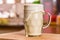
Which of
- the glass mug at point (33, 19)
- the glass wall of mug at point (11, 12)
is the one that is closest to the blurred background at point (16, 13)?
the glass wall of mug at point (11, 12)

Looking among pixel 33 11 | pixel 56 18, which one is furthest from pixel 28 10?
pixel 56 18

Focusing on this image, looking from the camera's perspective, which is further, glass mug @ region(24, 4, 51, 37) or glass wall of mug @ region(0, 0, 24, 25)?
glass wall of mug @ region(0, 0, 24, 25)

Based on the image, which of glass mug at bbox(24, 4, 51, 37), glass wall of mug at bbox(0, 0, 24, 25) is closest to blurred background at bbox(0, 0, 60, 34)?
glass wall of mug at bbox(0, 0, 24, 25)

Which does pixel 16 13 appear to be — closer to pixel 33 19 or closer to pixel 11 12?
pixel 11 12

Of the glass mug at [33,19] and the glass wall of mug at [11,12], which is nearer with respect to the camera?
the glass mug at [33,19]

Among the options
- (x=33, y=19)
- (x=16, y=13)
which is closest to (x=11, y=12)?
(x=16, y=13)

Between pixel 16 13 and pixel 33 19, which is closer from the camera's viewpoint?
pixel 33 19

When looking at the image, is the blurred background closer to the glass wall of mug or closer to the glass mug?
the glass wall of mug

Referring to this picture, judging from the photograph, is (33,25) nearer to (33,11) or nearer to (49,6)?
(33,11)

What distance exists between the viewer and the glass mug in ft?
2.26

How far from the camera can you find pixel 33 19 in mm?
689

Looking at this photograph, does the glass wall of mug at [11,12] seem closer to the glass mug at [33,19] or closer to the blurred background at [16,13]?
the blurred background at [16,13]

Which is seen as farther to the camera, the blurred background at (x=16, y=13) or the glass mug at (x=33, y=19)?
the blurred background at (x=16, y=13)

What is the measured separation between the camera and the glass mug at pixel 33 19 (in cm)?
69
